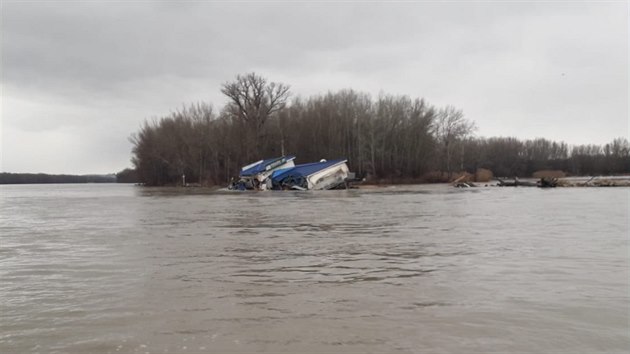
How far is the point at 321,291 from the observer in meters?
6.64

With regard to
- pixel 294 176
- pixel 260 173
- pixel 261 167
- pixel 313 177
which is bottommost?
pixel 313 177

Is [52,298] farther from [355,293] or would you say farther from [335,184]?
[335,184]

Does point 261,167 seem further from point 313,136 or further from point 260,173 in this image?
point 313,136

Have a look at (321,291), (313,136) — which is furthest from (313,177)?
(321,291)

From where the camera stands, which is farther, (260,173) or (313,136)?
(313,136)

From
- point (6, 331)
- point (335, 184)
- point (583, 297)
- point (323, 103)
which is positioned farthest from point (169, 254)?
point (323, 103)

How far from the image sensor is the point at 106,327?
5.11m

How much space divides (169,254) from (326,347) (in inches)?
250

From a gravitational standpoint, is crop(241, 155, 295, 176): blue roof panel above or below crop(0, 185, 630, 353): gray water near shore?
above

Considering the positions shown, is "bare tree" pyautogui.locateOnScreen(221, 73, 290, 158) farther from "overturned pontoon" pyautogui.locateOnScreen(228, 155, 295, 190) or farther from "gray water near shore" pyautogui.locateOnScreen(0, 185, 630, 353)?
"gray water near shore" pyautogui.locateOnScreen(0, 185, 630, 353)

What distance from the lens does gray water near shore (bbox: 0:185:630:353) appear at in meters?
4.68

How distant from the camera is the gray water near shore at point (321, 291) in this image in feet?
15.4

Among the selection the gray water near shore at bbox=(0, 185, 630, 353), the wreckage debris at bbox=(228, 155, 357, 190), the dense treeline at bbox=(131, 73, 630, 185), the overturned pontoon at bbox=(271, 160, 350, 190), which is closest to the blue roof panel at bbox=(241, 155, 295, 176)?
the wreckage debris at bbox=(228, 155, 357, 190)

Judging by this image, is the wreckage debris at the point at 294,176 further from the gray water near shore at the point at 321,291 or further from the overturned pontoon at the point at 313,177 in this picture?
the gray water near shore at the point at 321,291
